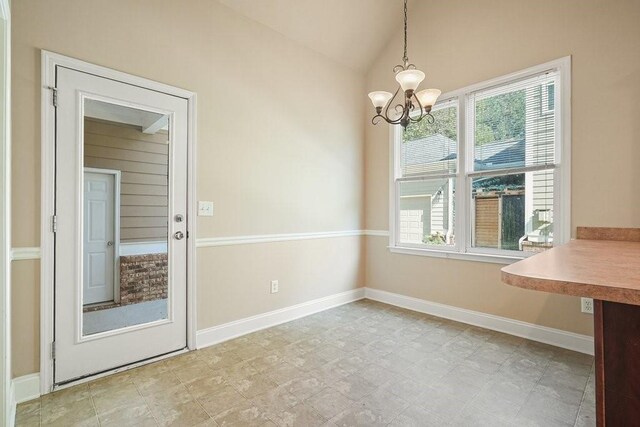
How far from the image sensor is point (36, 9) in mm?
2029

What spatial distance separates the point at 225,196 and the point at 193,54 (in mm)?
1249

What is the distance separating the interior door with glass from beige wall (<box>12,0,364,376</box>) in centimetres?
15

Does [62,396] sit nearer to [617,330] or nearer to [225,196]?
[225,196]

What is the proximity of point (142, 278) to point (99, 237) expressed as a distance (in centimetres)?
44

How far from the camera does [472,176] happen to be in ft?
10.9

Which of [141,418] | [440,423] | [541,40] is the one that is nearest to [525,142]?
[541,40]

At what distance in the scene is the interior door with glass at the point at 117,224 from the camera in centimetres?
215

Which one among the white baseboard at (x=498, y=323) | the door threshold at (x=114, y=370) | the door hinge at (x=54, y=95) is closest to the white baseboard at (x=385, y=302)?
the white baseboard at (x=498, y=323)

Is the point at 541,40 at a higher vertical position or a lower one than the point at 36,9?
higher

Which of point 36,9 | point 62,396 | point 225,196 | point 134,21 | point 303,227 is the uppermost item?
point 134,21

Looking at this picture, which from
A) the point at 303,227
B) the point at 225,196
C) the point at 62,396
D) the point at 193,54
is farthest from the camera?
the point at 303,227

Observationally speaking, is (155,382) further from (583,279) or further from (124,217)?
(583,279)

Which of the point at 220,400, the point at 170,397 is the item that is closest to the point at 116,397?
the point at 170,397

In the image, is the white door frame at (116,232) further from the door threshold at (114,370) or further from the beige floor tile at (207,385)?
the beige floor tile at (207,385)
